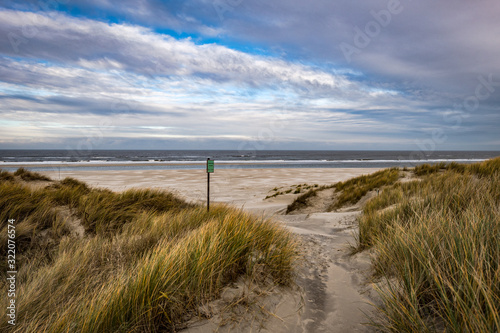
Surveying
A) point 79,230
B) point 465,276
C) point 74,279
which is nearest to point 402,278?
point 465,276

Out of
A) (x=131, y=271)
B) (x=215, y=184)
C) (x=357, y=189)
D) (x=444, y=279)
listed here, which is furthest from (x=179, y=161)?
(x=444, y=279)

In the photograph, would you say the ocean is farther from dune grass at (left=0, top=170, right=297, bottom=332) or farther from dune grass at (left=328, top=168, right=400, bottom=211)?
dune grass at (left=0, top=170, right=297, bottom=332)

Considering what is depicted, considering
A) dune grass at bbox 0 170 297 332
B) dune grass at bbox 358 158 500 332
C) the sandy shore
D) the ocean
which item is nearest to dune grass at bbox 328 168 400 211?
the sandy shore

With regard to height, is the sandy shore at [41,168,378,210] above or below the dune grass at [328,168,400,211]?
below

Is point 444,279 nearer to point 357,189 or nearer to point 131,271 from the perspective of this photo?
point 131,271

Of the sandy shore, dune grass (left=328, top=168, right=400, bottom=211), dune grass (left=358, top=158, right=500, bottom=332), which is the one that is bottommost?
the sandy shore

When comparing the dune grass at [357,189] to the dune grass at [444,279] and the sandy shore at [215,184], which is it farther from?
the dune grass at [444,279]

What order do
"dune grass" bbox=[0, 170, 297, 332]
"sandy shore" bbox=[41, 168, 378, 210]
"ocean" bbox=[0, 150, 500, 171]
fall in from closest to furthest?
"dune grass" bbox=[0, 170, 297, 332], "sandy shore" bbox=[41, 168, 378, 210], "ocean" bbox=[0, 150, 500, 171]

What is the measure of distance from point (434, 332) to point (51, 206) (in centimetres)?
648

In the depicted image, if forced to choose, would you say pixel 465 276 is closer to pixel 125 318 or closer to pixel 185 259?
pixel 185 259

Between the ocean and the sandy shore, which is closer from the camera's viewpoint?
the sandy shore

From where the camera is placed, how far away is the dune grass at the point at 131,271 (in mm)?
2125

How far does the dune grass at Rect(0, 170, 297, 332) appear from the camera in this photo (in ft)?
Answer: 6.97

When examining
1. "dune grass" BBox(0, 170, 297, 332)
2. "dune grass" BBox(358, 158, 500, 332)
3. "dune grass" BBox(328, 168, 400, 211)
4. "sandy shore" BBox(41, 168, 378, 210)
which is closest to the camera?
"dune grass" BBox(358, 158, 500, 332)
